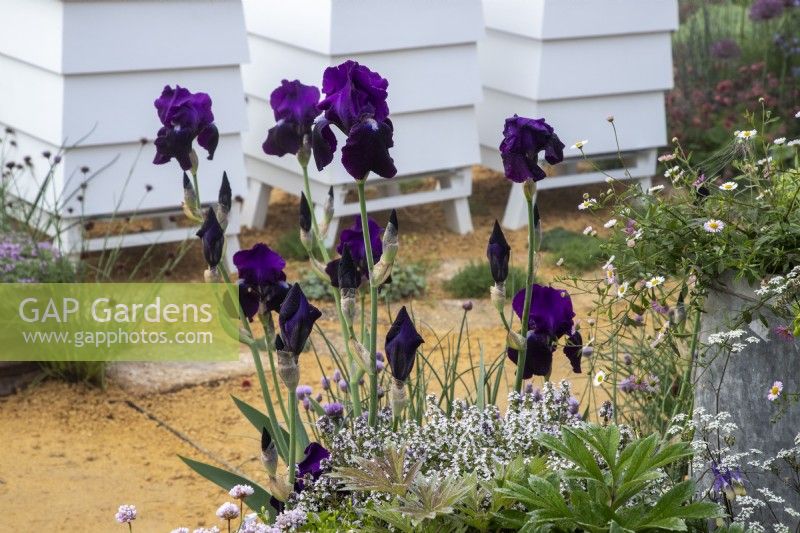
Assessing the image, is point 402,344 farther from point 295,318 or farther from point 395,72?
point 395,72

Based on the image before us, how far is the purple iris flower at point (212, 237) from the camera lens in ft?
7.22

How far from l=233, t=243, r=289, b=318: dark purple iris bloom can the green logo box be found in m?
1.58

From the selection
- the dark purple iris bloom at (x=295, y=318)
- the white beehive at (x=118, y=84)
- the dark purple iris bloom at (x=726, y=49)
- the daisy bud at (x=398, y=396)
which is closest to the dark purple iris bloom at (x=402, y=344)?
the daisy bud at (x=398, y=396)

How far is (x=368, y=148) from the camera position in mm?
1954

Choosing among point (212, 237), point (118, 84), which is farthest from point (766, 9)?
point (212, 237)

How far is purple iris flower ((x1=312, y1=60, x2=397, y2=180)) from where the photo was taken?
6.41 ft

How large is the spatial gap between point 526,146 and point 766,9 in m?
4.90

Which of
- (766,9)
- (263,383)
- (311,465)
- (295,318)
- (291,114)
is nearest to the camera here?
(295,318)

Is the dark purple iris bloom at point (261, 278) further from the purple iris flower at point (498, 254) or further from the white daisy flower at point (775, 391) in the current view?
the white daisy flower at point (775, 391)

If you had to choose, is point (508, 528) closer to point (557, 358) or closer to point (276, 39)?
point (557, 358)

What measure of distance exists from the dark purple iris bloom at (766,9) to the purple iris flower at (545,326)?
473 cm

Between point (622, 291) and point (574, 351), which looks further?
point (574, 351)

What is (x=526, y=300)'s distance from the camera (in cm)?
223

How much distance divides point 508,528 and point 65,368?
233cm
